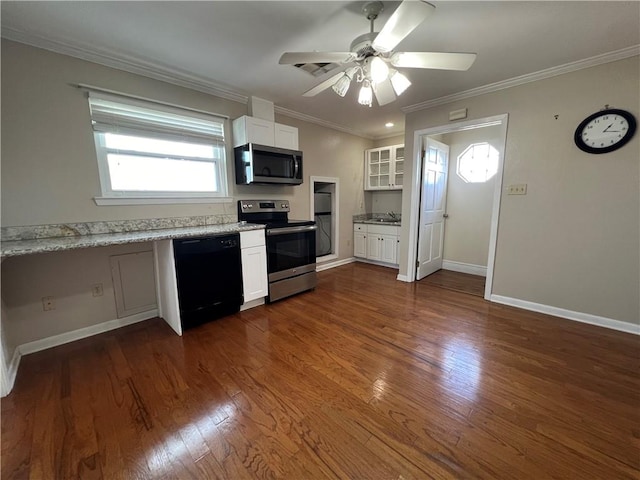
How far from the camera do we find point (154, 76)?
250cm

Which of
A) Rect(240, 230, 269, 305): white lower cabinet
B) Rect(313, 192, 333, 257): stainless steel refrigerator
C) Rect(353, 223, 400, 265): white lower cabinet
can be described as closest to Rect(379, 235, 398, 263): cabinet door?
Rect(353, 223, 400, 265): white lower cabinet

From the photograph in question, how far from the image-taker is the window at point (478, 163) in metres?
3.94

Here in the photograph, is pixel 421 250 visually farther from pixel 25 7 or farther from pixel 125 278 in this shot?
pixel 25 7

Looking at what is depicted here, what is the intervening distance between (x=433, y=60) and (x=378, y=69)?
1.18ft

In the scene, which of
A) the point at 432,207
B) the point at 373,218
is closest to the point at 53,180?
the point at 432,207

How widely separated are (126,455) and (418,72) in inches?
142

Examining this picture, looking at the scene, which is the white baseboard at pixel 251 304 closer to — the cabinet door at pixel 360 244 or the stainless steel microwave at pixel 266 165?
the stainless steel microwave at pixel 266 165

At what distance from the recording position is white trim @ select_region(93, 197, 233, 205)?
234 cm

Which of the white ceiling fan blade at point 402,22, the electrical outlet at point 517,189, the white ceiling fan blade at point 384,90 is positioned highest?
the white ceiling fan blade at point 402,22

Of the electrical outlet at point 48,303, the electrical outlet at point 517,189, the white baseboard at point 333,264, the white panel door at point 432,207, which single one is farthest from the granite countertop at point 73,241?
the electrical outlet at point 517,189

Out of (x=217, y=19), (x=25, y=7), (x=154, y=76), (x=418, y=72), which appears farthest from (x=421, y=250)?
(x=25, y=7)

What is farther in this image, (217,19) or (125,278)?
(125,278)

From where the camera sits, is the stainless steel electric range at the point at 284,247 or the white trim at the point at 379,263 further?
the white trim at the point at 379,263

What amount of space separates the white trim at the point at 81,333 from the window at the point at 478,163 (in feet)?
15.8
